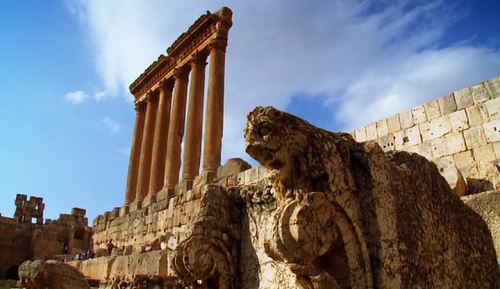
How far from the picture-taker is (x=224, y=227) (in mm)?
3057

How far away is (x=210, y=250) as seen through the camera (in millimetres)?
2936

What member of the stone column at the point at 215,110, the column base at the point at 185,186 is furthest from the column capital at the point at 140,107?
the column base at the point at 185,186

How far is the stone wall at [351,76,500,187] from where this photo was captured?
5.91 metres

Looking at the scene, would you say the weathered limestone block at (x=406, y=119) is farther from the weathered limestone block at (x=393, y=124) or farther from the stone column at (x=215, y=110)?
the stone column at (x=215, y=110)

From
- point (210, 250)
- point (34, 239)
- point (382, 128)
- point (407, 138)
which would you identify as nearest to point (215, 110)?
point (382, 128)

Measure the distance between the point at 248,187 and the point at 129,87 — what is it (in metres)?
25.1

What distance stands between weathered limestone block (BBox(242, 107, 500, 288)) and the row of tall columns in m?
12.5

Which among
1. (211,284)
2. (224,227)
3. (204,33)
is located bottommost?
(211,284)

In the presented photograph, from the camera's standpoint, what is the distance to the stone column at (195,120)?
17.8 metres

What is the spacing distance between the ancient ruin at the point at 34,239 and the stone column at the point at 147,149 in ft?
37.6

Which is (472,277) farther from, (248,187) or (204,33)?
(204,33)

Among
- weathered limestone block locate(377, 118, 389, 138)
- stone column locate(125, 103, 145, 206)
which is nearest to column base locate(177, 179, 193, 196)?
stone column locate(125, 103, 145, 206)

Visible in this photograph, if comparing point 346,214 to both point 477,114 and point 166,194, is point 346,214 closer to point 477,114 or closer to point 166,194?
point 477,114

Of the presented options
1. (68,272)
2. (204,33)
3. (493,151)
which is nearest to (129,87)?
(204,33)
